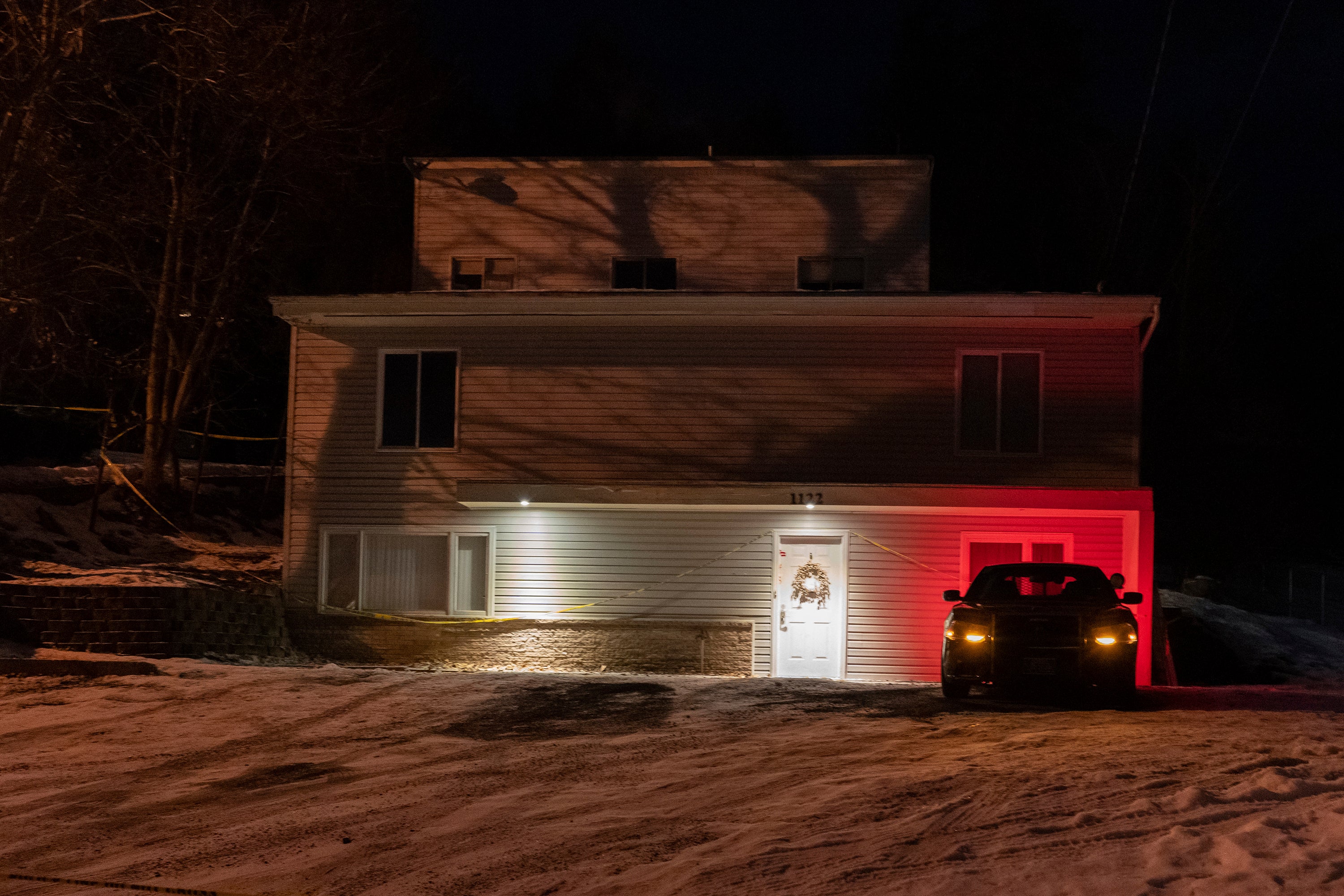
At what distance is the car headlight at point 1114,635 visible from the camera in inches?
477

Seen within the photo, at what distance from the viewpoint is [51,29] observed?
48.5 feet

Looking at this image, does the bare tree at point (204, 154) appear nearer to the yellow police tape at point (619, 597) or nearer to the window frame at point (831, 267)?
the yellow police tape at point (619, 597)

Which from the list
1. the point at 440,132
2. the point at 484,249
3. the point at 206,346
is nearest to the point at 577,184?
the point at 484,249

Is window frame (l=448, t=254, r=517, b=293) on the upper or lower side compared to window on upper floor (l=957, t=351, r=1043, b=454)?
upper

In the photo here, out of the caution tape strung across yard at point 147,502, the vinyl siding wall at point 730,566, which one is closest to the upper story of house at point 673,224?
the vinyl siding wall at point 730,566

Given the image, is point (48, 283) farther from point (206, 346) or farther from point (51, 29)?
point (206, 346)

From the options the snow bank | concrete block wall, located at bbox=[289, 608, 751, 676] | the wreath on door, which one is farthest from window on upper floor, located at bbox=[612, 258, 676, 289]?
the snow bank

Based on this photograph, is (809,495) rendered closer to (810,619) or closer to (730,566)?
(730,566)

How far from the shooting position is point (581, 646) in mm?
18266

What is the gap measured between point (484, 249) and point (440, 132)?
2017 centimetres

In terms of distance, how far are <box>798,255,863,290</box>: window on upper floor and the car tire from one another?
9.81 metres

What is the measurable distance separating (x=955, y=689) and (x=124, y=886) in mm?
8620

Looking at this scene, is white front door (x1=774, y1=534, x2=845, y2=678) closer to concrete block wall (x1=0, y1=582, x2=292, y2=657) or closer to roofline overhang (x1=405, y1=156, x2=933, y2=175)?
roofline overhang (x1=405, y1=156, x2=933, y2=175)

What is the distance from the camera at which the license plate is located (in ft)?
39.9
